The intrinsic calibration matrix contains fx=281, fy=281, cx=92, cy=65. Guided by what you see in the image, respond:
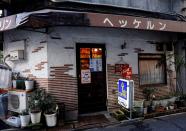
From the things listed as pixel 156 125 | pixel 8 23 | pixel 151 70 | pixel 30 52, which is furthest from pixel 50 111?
pixel 151 70

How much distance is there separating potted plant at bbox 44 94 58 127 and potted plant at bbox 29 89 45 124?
18cm

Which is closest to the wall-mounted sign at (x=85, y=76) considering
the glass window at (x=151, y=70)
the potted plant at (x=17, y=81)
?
the potted plant at (x=17, y=81)

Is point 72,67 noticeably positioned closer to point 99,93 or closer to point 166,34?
point 99,93

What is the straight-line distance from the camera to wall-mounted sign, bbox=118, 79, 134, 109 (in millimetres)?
9898

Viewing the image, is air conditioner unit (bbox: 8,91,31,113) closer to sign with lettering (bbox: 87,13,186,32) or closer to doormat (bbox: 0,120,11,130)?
doormat (bbox: 0,120,11,130)

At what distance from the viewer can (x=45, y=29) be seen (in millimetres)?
10078

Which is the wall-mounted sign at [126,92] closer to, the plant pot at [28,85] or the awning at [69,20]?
the awning at [69,20]

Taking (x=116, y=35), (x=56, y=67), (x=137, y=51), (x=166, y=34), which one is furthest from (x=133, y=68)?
(x=56, y=67)

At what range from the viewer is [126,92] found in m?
10.0

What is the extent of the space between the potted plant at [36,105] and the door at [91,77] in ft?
6.15

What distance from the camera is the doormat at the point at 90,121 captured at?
9.50 meters

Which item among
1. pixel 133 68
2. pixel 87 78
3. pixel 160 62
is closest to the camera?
pixel 87 78

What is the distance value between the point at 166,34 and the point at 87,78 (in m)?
4.76

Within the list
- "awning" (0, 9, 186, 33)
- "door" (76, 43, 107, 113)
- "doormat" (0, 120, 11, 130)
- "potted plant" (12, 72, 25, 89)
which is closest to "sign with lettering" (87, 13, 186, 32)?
"awning" (0, 9, 186, 33)
